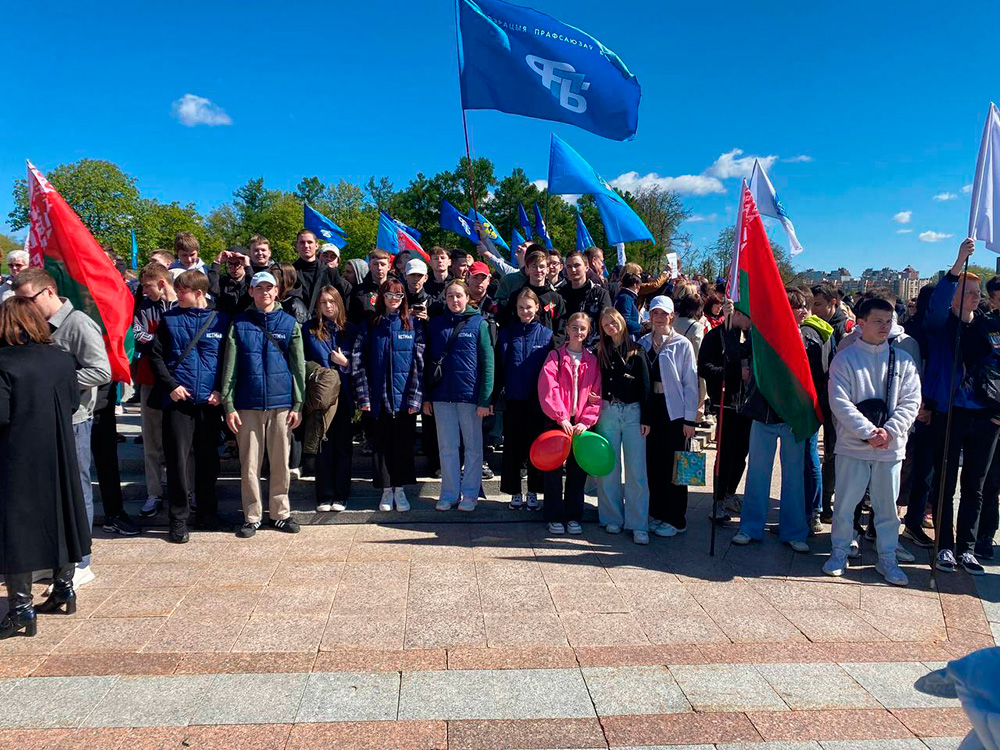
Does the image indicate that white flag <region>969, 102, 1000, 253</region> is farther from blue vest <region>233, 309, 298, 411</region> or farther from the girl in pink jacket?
blue vest <region>233, 309, 298, 411</region>

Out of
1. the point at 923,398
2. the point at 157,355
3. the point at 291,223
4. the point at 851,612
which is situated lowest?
the point at 851,612

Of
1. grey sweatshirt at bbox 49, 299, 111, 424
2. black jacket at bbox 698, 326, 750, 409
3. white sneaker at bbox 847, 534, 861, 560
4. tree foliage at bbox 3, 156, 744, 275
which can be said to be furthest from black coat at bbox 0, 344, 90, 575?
tree foliage at bbox 3, 156, 744, 275

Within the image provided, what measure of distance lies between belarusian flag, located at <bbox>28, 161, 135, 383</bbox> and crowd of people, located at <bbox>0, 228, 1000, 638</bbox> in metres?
0.31

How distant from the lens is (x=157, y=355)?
17.9 ft

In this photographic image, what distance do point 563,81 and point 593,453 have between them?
3807mm

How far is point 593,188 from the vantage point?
26.2 feet

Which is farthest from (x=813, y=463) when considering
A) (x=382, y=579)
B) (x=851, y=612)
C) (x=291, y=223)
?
(x=291, y=223)

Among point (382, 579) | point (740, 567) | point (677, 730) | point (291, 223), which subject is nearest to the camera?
point (677, 730)

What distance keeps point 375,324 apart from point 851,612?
4463 millimetres

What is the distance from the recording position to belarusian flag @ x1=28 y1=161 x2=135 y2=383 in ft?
16.1

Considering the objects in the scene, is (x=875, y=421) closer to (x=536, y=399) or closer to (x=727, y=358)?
(x=727, y=358)

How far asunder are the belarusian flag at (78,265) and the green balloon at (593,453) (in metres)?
3.55

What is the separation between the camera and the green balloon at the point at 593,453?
5430mm

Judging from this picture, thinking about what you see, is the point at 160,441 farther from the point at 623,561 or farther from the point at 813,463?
the point at 813,463
